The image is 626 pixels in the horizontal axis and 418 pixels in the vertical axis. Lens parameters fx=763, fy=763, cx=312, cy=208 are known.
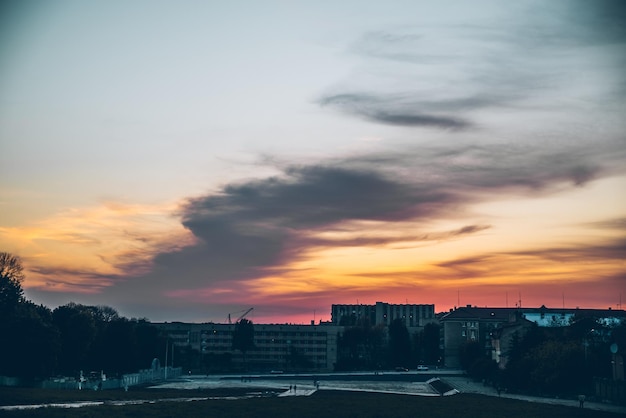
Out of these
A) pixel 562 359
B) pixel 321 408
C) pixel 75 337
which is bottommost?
pixel 321 408

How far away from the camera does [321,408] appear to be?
8944 cm

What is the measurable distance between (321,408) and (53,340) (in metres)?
55.2

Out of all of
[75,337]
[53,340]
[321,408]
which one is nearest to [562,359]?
[321,408]

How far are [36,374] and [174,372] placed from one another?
68.4 m

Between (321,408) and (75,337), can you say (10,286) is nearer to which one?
(75,337)

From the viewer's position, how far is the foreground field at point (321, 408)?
7950cm

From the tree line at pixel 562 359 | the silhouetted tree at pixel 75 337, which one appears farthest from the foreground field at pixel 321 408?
the silhouetted tree at pixel 75 337

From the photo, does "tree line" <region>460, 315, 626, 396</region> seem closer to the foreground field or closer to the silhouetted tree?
the foreground field

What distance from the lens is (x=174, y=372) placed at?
18788 centimetres

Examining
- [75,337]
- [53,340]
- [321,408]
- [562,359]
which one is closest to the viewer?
[321,408]

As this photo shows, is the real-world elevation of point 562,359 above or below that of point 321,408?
above

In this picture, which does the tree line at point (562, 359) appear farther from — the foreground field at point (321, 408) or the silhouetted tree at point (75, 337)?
the silhouetted tree at point (75, 337)

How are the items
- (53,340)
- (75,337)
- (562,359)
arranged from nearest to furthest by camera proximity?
(562,359) < (53,340) < (75,337)

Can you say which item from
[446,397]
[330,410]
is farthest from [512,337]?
[330,410]
